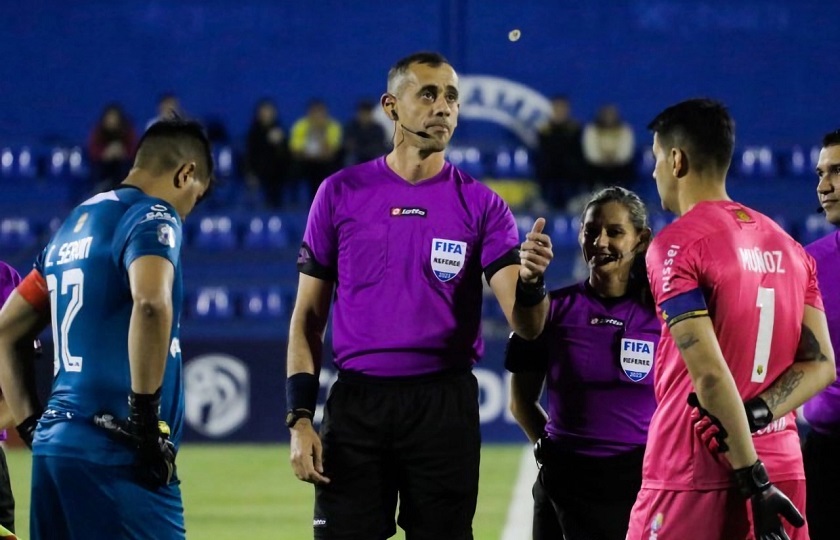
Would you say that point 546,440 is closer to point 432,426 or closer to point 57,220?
point 432,426

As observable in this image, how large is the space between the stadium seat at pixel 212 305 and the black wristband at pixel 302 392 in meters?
13.0

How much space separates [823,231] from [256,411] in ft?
25.7

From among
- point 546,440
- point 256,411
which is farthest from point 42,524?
point 256,411

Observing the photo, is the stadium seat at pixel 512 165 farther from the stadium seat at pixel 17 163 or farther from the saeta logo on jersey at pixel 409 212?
the saeta logo on jersey at pixel 409 212

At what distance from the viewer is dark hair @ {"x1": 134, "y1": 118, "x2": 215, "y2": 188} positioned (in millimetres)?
4590

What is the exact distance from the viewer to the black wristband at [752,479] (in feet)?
12.4

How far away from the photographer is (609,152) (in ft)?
58.5

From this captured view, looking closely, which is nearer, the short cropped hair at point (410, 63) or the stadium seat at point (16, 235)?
the short cropped hair at point (410, 63)

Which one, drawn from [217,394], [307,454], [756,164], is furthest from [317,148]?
[307,454]

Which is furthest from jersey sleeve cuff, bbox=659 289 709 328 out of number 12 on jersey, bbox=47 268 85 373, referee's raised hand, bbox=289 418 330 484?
number 12 on jersey, bbox=47 268 85 373

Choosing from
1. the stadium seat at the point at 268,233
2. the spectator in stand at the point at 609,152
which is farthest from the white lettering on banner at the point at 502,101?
the stadium seat at the point at 268,233

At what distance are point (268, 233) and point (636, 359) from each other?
1384 centimetres

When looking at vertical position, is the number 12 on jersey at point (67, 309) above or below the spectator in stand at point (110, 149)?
below

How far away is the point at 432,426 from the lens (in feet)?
15.5
